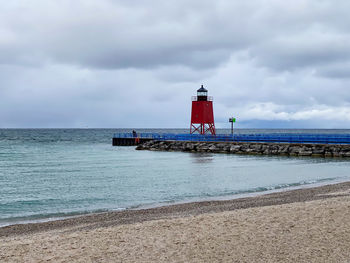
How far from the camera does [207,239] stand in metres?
8.83

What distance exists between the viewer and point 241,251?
789 cm

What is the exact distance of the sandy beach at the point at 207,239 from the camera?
7730 mm

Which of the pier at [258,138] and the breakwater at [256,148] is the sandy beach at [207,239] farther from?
the pier at [258,138]

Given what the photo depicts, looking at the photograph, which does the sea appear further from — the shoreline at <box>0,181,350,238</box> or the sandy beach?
the sandy beach

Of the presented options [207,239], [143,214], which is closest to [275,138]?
[143,214]

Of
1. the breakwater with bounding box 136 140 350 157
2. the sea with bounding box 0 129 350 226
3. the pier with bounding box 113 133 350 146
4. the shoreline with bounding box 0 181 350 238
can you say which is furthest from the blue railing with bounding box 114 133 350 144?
the shoreline with bounding box 0 181 350 238

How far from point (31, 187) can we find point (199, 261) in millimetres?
16344

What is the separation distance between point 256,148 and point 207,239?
126 feet

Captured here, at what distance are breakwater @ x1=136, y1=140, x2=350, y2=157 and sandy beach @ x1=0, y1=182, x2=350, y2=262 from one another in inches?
1195

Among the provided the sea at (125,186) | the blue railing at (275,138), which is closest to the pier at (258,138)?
the blue railing at (275,138)

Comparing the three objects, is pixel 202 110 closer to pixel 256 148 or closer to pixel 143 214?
pixel 256 148

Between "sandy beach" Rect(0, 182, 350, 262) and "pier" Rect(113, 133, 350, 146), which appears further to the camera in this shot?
"pier" Rect(113, 133, 350, 146)

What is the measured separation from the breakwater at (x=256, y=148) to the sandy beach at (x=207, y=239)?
99.5 feet

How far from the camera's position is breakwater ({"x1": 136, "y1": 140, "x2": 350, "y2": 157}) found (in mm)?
40781
